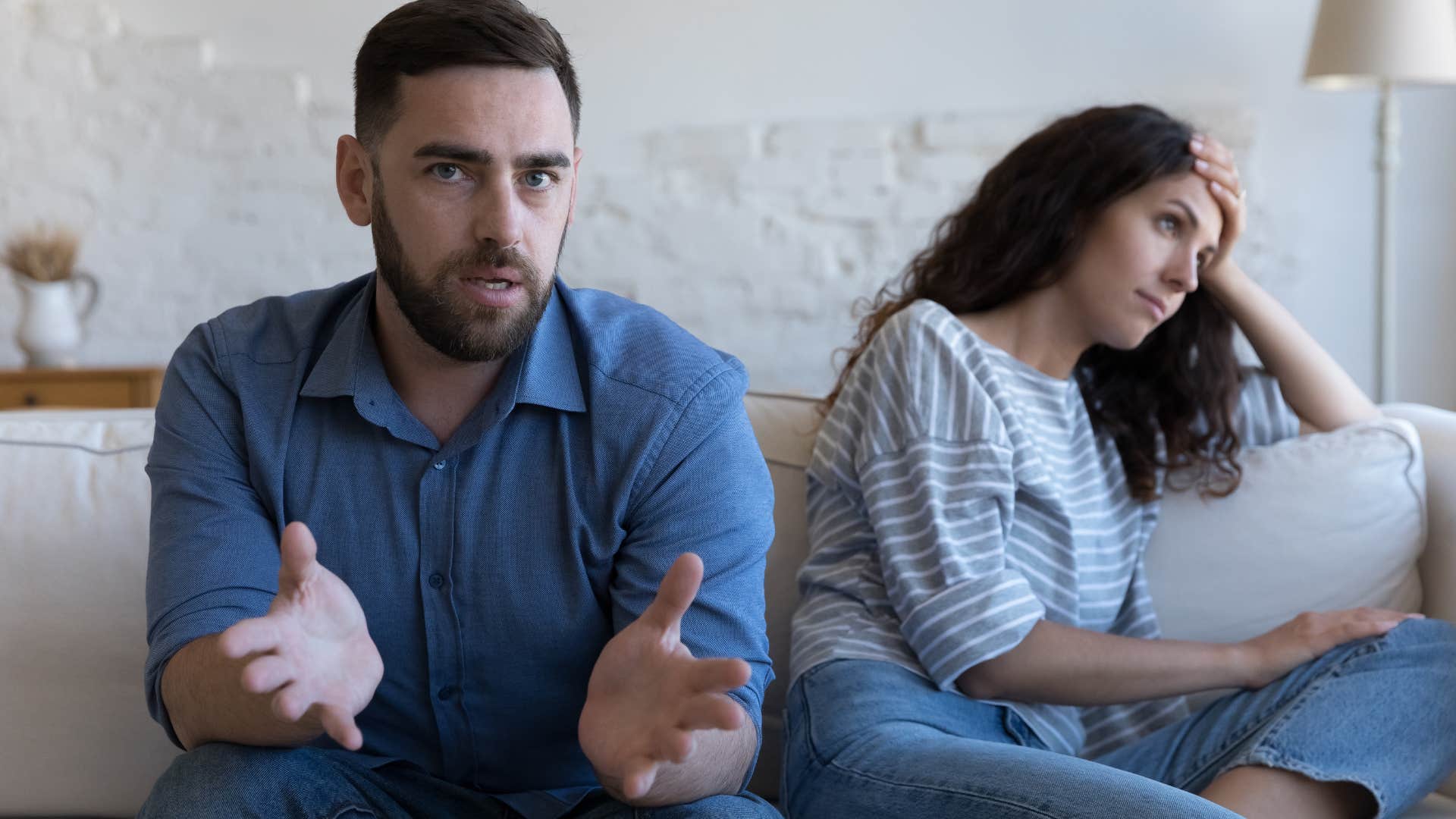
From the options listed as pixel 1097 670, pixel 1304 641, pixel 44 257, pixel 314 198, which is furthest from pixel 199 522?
pixel 44 257

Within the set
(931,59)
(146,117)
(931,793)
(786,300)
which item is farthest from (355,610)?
(146,117)

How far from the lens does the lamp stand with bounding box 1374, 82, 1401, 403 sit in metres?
2.89

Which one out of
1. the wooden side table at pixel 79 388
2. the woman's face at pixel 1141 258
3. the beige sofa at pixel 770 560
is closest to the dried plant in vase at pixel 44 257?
the wooden side table at pixel 79 388

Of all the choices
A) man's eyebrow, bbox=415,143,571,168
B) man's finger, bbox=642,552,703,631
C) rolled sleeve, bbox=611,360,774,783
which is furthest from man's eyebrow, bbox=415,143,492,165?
man's finger, bbox=642,552,703,631

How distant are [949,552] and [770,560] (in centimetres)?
30

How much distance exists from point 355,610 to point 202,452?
29 centimetres

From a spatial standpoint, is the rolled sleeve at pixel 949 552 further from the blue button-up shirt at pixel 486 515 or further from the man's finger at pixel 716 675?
the man's finger at pixel 716 675

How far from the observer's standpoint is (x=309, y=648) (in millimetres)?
974

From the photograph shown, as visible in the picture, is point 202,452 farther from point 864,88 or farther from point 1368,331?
point 1368,331

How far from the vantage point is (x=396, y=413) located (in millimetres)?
1237

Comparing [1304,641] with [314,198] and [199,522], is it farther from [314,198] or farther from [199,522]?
[314,198]

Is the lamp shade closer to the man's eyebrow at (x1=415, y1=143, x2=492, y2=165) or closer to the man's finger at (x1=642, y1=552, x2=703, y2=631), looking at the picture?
the man's eyebrow at (x1=415, y1=143, x2=492, y2=165)

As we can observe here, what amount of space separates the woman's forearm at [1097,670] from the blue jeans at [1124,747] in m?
0.03

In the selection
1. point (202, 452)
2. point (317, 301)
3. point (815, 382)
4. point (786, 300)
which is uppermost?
point (317, 301)
